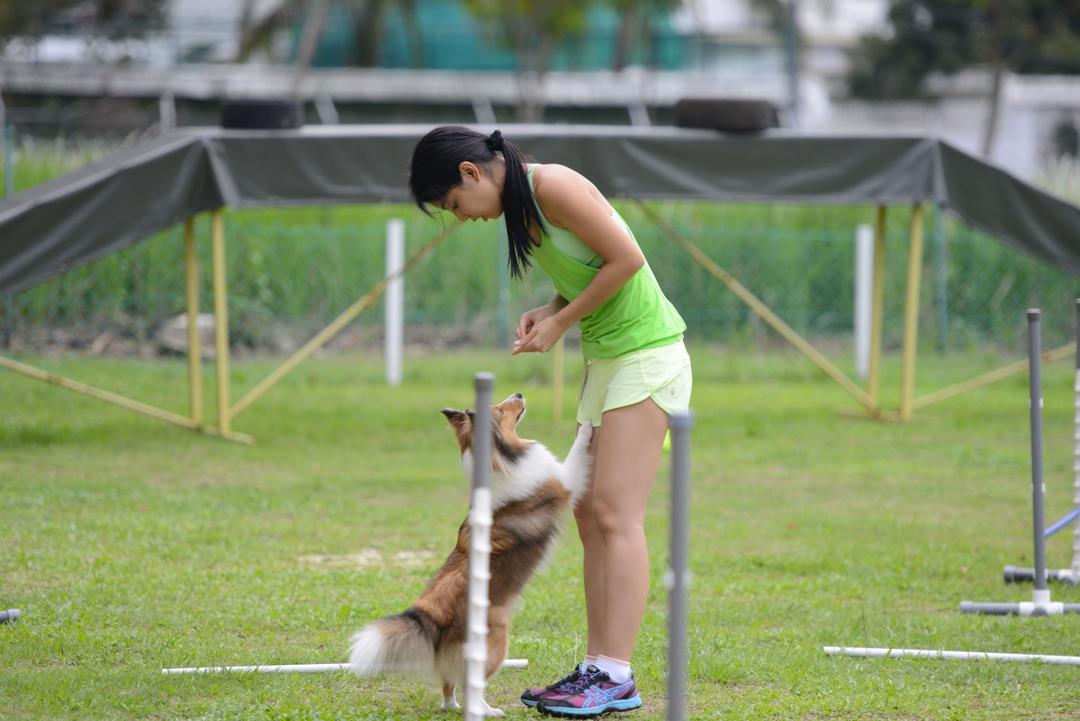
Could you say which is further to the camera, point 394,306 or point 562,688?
point 394,306

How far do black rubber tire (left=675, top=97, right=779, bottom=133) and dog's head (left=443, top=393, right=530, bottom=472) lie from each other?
593cm

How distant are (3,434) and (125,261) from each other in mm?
3936

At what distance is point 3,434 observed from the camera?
31.3 feet

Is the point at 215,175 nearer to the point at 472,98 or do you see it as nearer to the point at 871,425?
the point at 871,425

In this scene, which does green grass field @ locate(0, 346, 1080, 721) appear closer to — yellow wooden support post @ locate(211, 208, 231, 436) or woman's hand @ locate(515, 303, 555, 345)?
yellow wooden support post @ locate(211, 208, 231, 436)

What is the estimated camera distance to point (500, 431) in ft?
12.9

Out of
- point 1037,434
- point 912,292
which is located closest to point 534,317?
point 1037,434

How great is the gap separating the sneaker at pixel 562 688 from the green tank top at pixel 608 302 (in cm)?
99

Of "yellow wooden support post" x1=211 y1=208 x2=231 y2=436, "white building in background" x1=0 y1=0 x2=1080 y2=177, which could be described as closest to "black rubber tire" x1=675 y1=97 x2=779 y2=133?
"yellow wooden support post" x1=211 y1=208 x2=231 y2=436

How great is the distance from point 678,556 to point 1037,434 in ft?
10.4

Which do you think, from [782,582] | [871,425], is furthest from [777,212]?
[782,582]

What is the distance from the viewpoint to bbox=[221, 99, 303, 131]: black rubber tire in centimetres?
916

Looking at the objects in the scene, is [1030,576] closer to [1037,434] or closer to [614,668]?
[1037,434]

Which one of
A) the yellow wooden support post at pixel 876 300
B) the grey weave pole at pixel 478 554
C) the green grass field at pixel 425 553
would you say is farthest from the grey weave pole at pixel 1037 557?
the yellow wooden support post at pixel 876 300
